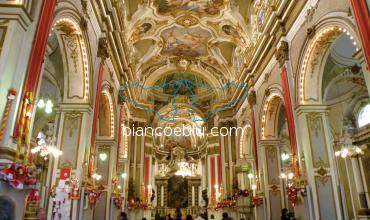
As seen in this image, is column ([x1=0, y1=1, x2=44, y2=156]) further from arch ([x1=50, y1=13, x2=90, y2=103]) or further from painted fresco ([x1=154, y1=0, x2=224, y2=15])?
painted fresco ([x1=154, y1=0, x2=224, y2=15])

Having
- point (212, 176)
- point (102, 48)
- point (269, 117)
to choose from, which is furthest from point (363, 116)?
point (212, 176)

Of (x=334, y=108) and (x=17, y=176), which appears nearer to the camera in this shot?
(x=17, y=176)

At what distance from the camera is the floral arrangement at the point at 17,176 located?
4652 millimetres

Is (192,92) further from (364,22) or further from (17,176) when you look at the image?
(17,176)

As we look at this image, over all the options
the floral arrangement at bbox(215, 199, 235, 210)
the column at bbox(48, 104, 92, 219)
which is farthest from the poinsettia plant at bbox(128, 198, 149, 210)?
the column at bbox(48, 104, 92, 219)

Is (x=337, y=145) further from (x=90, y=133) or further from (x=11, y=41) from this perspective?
(x=11, y=41)

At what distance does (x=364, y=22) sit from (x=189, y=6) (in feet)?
36.2

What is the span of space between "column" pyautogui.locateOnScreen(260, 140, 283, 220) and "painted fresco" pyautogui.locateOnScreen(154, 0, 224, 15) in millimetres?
7328

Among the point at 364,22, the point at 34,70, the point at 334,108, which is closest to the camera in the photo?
the point at 34,70

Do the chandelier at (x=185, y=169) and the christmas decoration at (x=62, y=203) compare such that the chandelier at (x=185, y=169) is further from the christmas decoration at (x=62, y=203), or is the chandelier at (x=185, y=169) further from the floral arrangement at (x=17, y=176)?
the floral arrangement at (x=17, y=176)

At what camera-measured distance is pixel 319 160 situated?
30.1ft

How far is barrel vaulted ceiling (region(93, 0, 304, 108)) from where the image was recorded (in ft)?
38.8

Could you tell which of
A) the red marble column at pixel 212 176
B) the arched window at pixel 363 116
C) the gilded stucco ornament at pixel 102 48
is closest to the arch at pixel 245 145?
the arched window at pixel 363 116

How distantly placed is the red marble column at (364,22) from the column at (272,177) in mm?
7799
